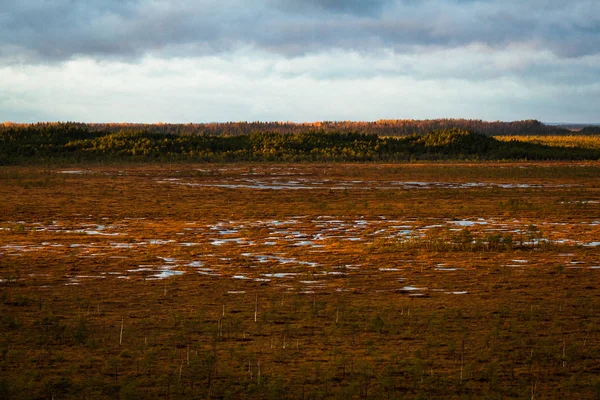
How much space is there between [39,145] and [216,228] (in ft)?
192

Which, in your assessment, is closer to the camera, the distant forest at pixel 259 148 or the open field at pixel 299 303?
the open field at pixel 299 303

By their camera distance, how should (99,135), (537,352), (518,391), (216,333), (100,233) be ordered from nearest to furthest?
(518,391) → (537,352) → (216,333) → (100,233) → (99,135)

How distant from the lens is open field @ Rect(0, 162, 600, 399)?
8898 millimetres

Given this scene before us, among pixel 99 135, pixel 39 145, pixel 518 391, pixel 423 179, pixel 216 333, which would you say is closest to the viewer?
pixel 518 391

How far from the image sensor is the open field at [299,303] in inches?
350

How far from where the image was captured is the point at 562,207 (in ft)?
93.9

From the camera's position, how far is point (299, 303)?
12.5 metres

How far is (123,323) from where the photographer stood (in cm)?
1130

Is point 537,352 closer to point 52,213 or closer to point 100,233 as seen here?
point 100,233

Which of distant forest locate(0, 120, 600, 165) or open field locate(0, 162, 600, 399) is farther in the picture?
distant forest locate(0, 120, 600, 165)

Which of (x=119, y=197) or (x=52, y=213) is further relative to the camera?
(x=119, y=197)

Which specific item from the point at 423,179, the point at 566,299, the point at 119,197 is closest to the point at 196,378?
the point at 566,299

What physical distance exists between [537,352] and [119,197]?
2470 centimetres

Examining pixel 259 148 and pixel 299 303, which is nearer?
pixel 299 303
